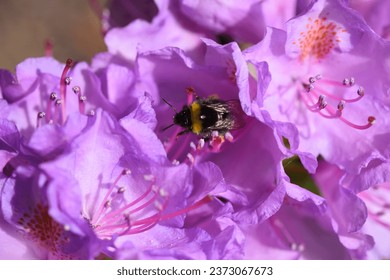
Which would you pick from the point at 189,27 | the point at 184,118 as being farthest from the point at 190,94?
the point at 189,27

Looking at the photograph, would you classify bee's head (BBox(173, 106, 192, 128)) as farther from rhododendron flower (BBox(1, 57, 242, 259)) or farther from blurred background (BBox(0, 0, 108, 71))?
blurred background (BBox(0, 0, 108, 71))

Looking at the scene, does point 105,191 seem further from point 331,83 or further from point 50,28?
point 50,28

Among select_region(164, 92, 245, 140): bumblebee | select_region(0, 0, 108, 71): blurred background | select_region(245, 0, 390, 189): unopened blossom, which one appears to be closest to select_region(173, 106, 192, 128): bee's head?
select_region(164, 92, 245, 140): bumblebee

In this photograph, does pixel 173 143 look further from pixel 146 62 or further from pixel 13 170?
pixel 13 170

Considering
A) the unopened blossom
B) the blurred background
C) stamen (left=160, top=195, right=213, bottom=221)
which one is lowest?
the blurred background

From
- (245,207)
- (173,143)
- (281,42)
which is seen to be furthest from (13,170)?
(281,42)
